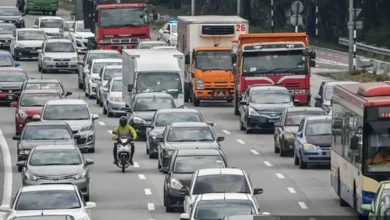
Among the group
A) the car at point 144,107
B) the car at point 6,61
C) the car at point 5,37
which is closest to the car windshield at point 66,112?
the car at point 144,107

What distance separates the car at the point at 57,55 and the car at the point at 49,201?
134ft

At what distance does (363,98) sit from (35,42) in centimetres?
4828

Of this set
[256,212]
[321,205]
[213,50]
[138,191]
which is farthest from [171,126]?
[213,50]

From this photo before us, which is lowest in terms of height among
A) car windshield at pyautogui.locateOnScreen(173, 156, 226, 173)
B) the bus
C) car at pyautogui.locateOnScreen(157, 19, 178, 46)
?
car at pyautogui.locateOnScreen(157, 19, 178, 46)

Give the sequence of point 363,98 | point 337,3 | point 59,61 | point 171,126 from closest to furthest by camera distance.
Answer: point 363,98 → point 171,126 → point 59,61 → point 337,3

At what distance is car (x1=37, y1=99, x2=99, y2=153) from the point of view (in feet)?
141

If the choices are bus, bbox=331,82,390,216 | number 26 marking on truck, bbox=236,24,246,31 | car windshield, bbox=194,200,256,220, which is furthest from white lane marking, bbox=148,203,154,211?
number 26 marking on truck, bbox=236,24,246,31

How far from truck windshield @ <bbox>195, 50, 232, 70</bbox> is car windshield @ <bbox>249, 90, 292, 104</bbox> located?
27.6ft

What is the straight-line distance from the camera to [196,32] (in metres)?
58.8

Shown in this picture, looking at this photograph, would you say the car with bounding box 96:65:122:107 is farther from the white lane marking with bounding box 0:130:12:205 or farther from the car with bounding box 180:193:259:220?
the car with bounding box 180:193:259:220

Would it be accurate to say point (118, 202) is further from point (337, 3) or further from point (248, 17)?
point (248, 17)

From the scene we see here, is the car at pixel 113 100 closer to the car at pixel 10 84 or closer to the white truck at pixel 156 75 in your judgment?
the white truck at pixel 156 75

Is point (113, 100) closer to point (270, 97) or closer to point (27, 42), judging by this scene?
point (270, 97)

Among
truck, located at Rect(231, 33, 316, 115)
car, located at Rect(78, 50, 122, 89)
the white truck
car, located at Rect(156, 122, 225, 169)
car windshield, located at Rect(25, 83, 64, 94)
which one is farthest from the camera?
car, located at Rect(78, 50, 122, 89)
